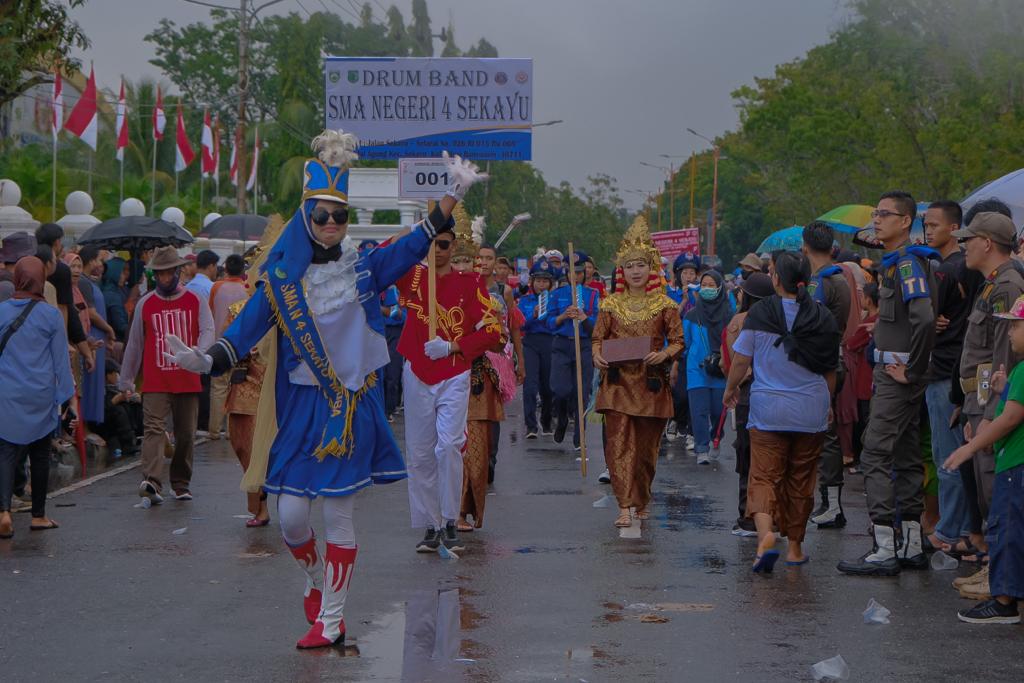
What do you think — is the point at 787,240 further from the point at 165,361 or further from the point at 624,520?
the point at 165,361

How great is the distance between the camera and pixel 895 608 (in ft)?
26.5

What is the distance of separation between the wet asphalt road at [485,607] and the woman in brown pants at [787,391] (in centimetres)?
43

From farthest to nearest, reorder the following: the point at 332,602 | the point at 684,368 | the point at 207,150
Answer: the point at 207,150 < the point at 684,368 < the point at 332,602

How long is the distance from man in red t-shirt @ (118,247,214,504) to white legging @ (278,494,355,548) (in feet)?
17.0

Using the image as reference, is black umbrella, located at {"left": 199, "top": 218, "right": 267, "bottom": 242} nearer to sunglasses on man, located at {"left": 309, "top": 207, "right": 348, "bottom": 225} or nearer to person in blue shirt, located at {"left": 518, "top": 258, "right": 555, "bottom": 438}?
person in blue shirt, located at {"left": 518, "top": 258, "right": 555, "bottom": 438}

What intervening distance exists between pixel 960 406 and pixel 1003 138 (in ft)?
86.8

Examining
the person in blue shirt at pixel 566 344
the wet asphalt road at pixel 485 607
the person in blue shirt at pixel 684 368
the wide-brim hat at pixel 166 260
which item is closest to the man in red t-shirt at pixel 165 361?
the wide-brim hat at pixel 166 260

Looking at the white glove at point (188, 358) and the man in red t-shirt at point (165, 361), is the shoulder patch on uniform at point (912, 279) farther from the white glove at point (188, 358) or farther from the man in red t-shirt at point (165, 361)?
the man in red t-shirt at point (165, 361)

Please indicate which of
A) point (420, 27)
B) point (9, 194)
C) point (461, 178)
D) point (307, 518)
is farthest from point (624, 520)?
point (420, 27)

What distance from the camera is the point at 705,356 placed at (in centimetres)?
1551

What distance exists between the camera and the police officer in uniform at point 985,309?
820 cm

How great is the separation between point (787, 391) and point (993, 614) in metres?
1.98

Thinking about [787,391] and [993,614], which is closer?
[993,614]

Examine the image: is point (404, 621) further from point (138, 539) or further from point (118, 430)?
point (118, 430)
